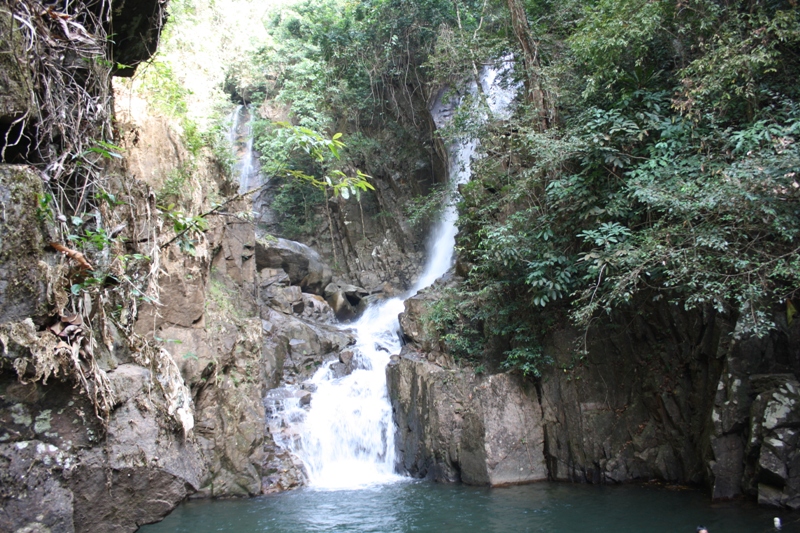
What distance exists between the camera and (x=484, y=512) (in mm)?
9453

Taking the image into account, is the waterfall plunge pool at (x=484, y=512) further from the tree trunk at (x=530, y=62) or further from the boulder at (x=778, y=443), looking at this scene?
the tree trunk at (x=530, y=62)

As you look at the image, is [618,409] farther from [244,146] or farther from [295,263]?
[244,146]

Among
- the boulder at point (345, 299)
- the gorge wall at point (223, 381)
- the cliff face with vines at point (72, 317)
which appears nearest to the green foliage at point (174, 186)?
the gorge wall at point (223, 381)

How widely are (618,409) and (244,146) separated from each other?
2018cm

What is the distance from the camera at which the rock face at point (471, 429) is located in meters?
11.2

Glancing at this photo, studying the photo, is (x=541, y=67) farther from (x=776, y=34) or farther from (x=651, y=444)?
(x=651, y=444)

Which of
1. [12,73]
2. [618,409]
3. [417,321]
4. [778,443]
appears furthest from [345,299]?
[12,73]

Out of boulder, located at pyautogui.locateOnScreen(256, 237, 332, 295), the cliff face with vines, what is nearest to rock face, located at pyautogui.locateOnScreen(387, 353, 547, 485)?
the cliff face with vines

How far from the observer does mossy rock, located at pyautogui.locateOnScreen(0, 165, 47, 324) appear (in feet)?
11.0

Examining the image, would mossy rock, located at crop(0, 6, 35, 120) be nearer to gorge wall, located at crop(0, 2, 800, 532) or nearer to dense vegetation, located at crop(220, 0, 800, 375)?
gorge wall, located at crop(0, 2, 800, 532)

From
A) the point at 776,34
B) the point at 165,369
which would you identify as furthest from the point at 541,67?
the point at 165,369

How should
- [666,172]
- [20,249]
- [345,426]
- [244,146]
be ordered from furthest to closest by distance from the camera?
1. [244,146]
2. [345,426]
3. [666,172]
4. [20,249]

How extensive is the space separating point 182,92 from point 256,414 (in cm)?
692

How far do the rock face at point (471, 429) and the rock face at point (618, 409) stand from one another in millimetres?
23
